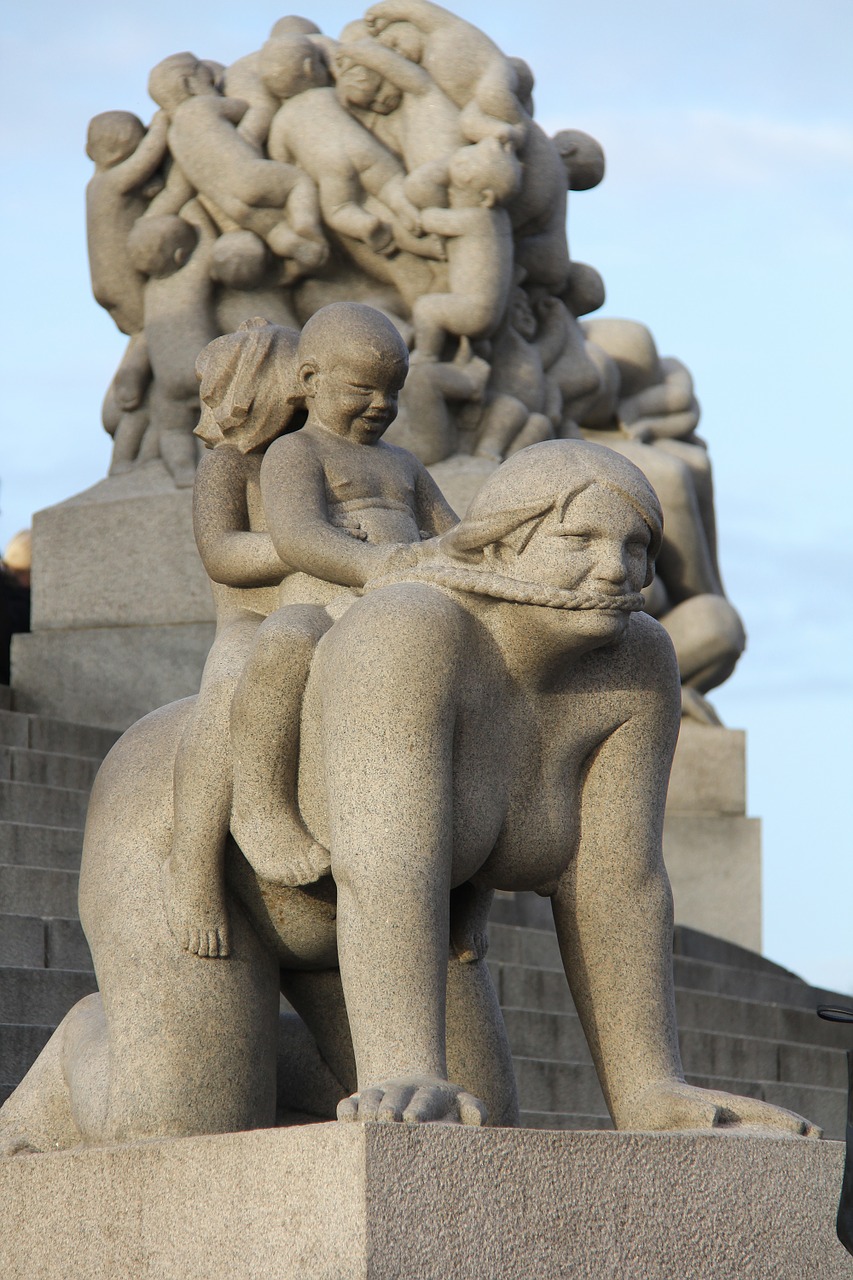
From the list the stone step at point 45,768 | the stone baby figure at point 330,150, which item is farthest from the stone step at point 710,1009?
the stone baby figure at point 330,150

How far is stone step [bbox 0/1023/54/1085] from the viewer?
19.3 feet

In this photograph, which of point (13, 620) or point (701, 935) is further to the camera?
point (13, 620)

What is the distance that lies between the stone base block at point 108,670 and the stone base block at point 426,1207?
7.22 metres

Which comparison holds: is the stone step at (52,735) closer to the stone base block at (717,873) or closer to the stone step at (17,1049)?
the stone step at (17,1049)

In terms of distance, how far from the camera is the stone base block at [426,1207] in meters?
3.30

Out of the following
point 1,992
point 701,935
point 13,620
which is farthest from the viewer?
point 13,620

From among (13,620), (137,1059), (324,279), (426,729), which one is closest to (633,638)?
(426,729)

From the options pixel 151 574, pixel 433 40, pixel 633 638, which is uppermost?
pixel 433 40

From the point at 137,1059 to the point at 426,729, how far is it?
96cm

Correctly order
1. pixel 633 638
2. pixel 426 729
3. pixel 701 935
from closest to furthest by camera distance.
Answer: pixel 426 729
pixel 633 638
pixel 701 935

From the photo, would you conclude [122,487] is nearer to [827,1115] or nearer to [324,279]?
[324,279]

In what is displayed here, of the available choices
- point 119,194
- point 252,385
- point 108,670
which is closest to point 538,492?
point 252,385

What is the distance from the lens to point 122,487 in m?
11.8

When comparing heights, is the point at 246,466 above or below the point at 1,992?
above
